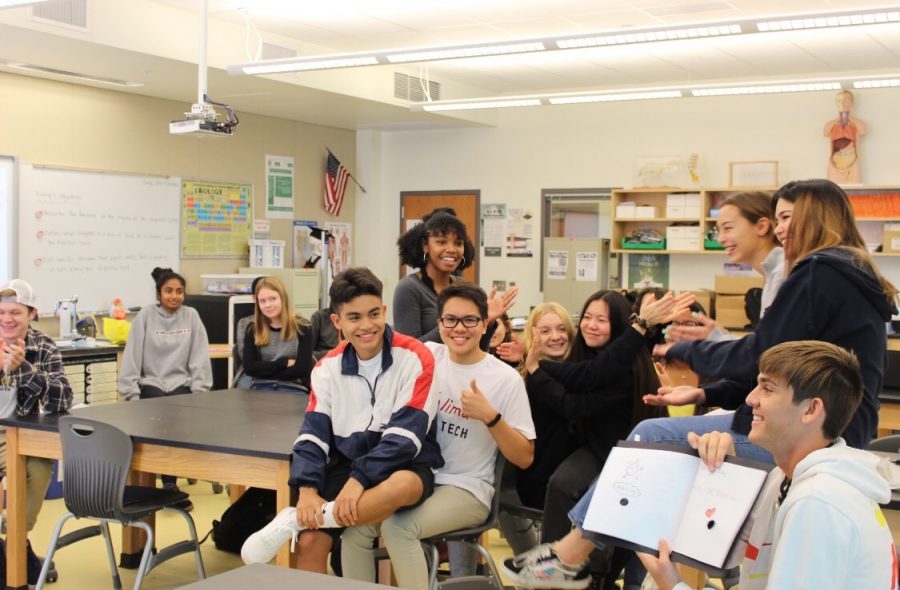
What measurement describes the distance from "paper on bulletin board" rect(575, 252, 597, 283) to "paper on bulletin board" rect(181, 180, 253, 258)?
312 cm

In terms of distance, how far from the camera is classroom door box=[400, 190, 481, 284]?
34.4ft

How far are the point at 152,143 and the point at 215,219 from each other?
93cm

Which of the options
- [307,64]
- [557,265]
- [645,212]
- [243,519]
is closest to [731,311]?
[645,212]

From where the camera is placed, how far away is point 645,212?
365 inches

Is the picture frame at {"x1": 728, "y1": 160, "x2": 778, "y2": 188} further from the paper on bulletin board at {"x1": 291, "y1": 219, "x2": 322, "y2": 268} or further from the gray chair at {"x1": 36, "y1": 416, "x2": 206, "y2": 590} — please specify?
the gray chair at {"x1": 36, "y1": 416, "x2": 206, "y2": 590}

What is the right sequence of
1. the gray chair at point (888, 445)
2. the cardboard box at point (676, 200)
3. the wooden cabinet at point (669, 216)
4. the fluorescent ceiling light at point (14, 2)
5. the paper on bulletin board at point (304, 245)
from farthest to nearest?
the paper on bulletin board at point (304, 245) < the cardboard box at point (676, 200) < the wooden cabinet at point (669, 216) < the fluorescent ceiling light at point (14, 2) < the gray chair at point (888, 445)

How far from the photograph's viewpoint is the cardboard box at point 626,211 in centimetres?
931

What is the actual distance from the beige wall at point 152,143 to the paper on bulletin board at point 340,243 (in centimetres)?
10

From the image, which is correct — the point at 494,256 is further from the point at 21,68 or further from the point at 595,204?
the point at 21,68

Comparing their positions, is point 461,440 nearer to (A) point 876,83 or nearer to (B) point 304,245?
(A) point 876,83

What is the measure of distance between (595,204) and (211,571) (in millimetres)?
6372

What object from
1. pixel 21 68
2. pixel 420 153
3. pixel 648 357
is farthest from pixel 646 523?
pixel 420 153

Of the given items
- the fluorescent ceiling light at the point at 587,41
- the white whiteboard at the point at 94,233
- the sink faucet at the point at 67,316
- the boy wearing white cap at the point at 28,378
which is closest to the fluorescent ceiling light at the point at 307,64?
the fluorescent ceiling light at the point at 587,41

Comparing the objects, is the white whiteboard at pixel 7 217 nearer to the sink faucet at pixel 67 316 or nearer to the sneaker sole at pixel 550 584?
the sink faucet at pixel 67 316
